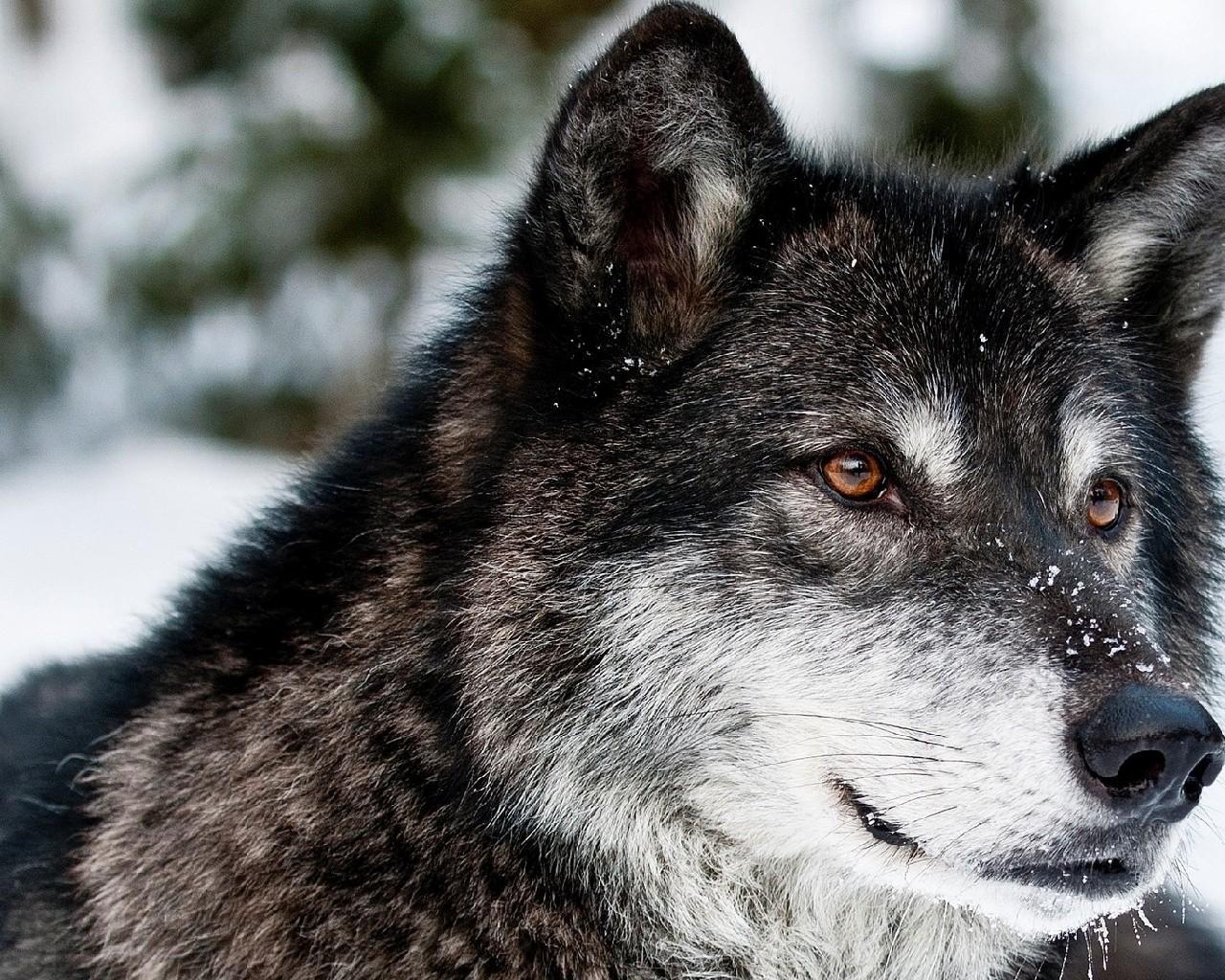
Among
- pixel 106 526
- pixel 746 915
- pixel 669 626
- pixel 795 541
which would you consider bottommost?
pixel 106 526

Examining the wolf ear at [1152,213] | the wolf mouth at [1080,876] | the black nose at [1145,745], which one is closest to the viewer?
the black nose at [1145,745]

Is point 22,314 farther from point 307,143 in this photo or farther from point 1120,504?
point 1120,504

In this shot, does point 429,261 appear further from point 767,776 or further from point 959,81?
point 767,776

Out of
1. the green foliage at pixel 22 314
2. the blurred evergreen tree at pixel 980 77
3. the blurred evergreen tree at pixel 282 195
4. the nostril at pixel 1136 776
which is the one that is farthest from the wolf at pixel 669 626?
the blurred evergreen tree at pixel 980 77

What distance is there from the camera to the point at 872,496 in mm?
2770

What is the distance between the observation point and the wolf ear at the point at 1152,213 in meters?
3.18

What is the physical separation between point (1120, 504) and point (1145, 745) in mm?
818

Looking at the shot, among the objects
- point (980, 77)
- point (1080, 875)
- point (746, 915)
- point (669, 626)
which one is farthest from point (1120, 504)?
point (980, 77)

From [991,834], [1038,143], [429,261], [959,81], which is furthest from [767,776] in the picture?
[959,81]

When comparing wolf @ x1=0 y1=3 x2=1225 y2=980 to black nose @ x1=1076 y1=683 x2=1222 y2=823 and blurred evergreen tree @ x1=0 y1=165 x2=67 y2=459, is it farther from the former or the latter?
blurred evergreen tree @ x1=0 y1=165 x2=67 y2=459

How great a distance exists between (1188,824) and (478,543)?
4.95 ft

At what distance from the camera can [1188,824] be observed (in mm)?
2738

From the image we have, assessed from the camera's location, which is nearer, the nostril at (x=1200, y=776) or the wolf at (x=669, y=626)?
the nostril at (x=1200, y=776)

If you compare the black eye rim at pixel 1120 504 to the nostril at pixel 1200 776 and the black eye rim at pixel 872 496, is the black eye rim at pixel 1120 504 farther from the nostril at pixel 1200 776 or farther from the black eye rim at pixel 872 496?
the nostril at pixel 1200 776
